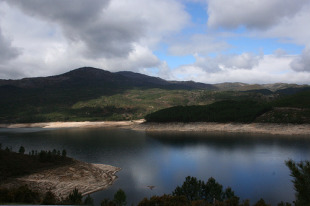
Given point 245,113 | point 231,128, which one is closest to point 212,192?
point 231,128

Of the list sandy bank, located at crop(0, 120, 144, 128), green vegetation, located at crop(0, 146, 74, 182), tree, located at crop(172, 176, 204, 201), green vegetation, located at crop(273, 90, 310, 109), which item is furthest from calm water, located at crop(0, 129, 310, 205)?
sandy bank, located at crop(0, 120, 144, 128)

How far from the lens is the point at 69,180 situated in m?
29.1

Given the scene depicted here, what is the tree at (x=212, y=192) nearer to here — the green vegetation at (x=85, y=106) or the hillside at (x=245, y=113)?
the hillside at (x=245, y=113)

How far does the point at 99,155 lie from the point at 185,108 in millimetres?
56619

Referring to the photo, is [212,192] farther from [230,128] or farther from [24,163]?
[230,128]

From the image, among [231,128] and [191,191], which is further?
[231,128]

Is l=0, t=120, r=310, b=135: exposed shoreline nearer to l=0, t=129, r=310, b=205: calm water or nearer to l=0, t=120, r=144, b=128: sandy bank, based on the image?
l=0, t=120, r=144, b=128: sandy bank

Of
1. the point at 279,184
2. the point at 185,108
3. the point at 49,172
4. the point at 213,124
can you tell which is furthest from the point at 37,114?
the point at 279,184

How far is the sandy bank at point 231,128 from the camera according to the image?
72.6m

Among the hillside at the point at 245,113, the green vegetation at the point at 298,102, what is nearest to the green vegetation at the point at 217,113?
the hillside at the point at 245,113

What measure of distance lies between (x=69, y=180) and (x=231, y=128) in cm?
6456

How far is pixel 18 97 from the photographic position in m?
187

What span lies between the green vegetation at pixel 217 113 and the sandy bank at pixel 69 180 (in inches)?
2360

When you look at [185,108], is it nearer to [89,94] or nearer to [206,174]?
[206,174]
